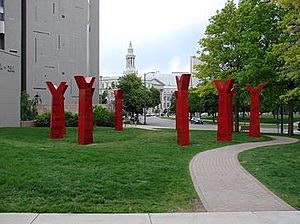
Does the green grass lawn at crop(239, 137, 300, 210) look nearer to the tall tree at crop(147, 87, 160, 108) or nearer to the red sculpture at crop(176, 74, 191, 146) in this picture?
the red sculpture at crop(176, 74, 191, 146)

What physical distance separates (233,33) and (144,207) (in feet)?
85.1

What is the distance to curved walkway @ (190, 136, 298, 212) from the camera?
8.45 m

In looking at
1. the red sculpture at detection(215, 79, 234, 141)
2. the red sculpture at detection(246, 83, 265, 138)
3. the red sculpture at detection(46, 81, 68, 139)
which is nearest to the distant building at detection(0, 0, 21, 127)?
the red sculpture at detection(46, 81, 68, 139)

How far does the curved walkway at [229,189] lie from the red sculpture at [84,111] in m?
7.42

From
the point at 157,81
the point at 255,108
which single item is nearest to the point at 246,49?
the point at 255,108

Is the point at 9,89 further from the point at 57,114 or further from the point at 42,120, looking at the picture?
the point at 42,120

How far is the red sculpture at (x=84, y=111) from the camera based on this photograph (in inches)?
813

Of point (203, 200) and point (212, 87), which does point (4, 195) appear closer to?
point (203, 200)

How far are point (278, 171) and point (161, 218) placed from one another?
234 inches

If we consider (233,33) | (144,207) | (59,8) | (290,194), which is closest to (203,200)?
(144,207)

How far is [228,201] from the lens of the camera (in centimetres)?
883

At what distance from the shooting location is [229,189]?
998 centimetres

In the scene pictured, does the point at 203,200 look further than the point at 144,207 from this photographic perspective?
Yes

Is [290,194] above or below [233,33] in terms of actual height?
below
